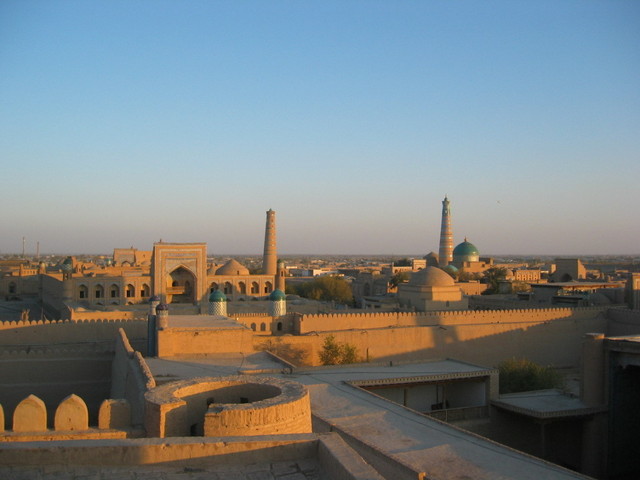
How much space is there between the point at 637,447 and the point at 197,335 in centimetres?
1045

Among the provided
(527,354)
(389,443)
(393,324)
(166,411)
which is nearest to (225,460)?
(166,411)

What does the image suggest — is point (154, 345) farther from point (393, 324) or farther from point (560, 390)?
point (560, 390)

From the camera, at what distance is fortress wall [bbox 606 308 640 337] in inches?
832

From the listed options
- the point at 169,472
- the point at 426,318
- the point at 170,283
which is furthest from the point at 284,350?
the point at 170,283

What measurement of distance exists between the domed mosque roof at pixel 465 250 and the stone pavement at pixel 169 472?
4823cm

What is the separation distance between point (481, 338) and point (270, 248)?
1812 cm

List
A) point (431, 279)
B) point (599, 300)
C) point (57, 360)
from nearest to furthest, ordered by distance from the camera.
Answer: point (57, 360), point (431, 279), point (599, 300)

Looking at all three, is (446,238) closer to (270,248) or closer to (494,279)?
(494,279)

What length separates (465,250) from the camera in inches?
2030

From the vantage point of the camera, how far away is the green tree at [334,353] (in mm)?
17234

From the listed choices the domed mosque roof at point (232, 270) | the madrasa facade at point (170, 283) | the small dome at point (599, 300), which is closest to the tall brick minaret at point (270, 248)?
the domed mosque roof at point (232, 270)

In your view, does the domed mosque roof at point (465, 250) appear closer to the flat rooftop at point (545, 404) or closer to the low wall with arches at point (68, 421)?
the flat rooftop at point (545, 404)

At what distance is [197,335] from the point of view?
14.7 metres

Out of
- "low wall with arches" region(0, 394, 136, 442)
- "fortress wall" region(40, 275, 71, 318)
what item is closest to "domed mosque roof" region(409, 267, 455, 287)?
"fortress wall" region(40, 275, 71, 318)
